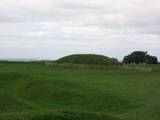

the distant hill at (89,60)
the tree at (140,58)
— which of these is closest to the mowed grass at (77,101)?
the distant hill at (89,60)

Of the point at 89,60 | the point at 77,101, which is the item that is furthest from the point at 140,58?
the point at 77,101

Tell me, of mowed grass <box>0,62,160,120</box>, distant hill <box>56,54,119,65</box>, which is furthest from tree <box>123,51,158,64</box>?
mowed grass <box>0,62,160,120</box>

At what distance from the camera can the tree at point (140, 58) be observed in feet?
210

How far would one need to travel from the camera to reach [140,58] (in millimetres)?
64312

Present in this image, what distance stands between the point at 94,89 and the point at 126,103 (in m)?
3.97

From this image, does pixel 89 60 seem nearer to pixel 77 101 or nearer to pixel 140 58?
pixel 140 58

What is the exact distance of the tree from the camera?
64.1 meters

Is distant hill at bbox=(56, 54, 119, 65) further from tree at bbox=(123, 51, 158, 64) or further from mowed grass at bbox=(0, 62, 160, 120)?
mowed grass at bbox=(0, 62, 160, 120)

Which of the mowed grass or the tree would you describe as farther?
the tree

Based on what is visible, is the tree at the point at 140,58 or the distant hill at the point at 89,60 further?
the tree at the point at 140,58

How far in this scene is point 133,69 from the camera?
4259 centimetres

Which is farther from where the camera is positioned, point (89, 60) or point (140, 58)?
point (140, 58)

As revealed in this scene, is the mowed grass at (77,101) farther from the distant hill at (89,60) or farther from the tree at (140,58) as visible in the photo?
the tree at (140,58)

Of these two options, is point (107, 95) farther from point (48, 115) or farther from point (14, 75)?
point (14, 75)
